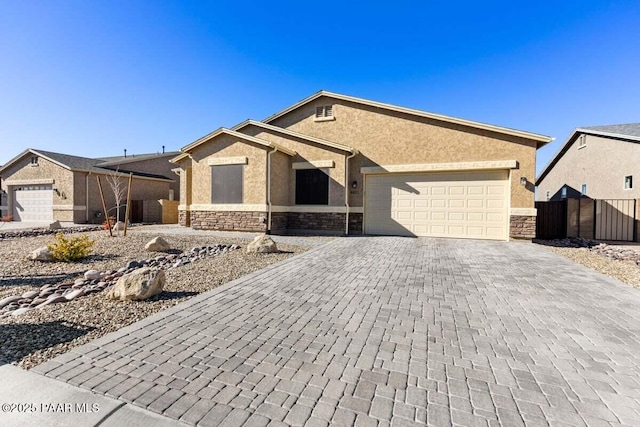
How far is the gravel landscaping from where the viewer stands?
20.7 feet

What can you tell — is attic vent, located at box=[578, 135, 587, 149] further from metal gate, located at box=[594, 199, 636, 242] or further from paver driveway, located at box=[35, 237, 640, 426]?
paver driveway, located at box=[35, 237, 640, 426]

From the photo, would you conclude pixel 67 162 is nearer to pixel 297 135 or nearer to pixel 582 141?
pixel 297 135

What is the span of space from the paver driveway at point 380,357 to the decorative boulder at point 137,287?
0.72 meters

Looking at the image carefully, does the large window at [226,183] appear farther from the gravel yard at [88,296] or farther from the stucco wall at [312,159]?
the gravel yard at [88,296]

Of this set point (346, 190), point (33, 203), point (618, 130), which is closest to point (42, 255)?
point (346, 190)

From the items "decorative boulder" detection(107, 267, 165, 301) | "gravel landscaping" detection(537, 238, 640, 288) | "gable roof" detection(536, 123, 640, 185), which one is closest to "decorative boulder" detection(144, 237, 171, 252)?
"decorative boulder" detection(107, 267, 165, 301)

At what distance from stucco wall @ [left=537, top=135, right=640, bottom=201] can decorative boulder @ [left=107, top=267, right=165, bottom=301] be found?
20.7 metres

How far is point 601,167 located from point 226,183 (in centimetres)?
2093

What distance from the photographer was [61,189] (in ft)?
59.7

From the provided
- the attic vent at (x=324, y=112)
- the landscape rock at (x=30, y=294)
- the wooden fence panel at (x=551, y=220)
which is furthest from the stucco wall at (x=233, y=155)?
the wooden fence panel at (x=551, y=220)

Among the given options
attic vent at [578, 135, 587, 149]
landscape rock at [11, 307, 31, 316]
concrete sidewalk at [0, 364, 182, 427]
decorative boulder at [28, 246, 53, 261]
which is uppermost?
attic vent at [578, 135, 587, 149]

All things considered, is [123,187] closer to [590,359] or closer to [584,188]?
[590,359]

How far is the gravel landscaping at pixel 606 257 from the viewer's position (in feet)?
20.7

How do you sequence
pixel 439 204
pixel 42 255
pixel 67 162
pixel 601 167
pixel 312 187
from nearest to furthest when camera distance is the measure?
pixel 42 255
pixel 439 204
pixel 312 187
pixel 601 167
pixel 67 162
